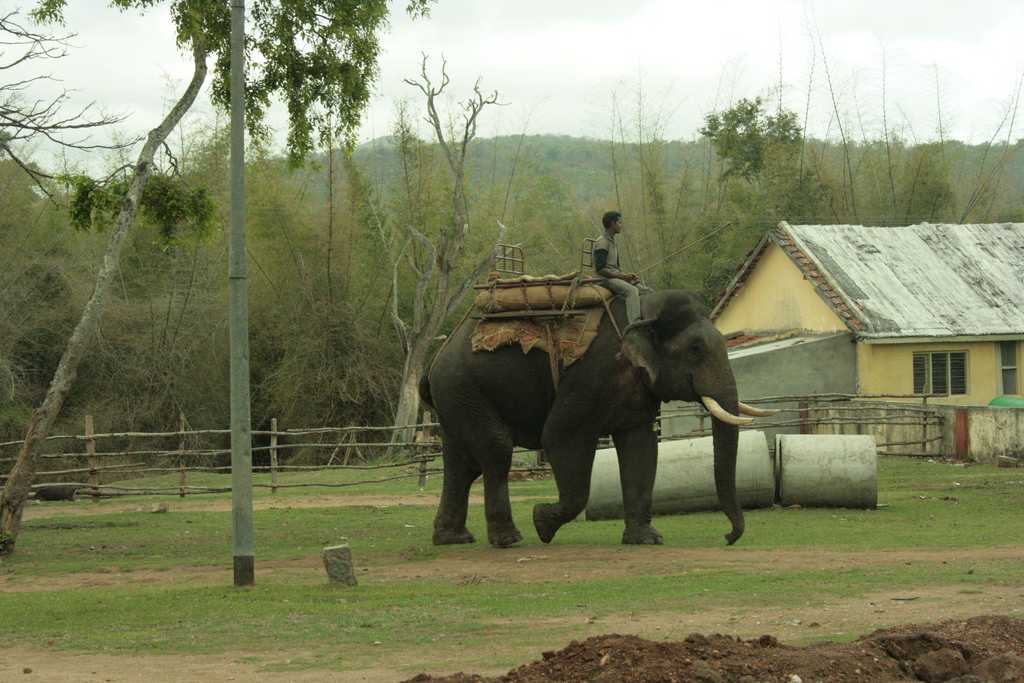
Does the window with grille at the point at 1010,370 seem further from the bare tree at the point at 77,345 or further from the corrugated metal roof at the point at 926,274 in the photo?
the bare tree at the point at 77,345

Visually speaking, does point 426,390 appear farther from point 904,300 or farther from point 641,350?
point 904,300

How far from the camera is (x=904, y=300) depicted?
3556cm

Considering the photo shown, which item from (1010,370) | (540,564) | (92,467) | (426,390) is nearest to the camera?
(540,564)

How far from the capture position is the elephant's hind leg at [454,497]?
54.5ft

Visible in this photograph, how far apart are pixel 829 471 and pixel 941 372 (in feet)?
56.4

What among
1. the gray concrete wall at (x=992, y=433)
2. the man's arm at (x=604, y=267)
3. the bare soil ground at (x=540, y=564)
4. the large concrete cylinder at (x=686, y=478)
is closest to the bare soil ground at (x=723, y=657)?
the bare soil ground at (x=540, y=564)

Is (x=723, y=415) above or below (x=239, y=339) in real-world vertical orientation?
below

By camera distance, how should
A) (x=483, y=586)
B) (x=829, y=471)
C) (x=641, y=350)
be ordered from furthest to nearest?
(x=829, y=471)
(x=641, y=350)
(x=483, y=586)

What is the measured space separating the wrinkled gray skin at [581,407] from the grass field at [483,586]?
0.59m

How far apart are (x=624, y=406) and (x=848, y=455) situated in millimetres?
5321

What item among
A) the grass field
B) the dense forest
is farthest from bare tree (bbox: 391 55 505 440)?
the grass field

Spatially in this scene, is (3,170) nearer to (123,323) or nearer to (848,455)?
(123,323)

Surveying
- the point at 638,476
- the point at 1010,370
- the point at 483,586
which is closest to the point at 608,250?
the point at 638,476

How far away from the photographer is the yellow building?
113ft
